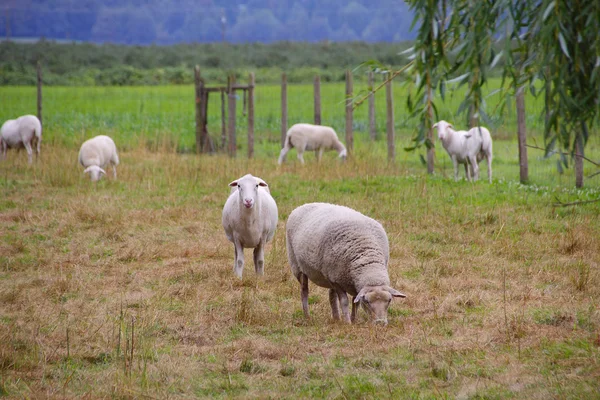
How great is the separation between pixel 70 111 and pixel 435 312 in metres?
28.9

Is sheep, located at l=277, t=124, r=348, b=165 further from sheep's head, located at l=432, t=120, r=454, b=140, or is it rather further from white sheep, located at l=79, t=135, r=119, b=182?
white sheep, located at l=79, t=135, r=119, b=182

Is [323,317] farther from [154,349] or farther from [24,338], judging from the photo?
[24,338]

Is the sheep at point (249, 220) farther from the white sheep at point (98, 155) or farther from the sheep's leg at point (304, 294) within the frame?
the white sheep at point (98, 155)

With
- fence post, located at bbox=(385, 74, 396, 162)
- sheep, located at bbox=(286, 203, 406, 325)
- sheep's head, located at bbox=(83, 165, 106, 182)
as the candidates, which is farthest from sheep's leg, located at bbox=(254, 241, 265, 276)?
fence post, located at bbox=(385, 74, 396, 162)

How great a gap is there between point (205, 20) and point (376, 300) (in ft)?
513

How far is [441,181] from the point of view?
48.0ft

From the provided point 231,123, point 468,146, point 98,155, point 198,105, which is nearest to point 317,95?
Answer: point 231,123

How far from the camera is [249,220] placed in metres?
8.83

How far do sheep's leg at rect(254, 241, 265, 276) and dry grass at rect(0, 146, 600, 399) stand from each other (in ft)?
0.82

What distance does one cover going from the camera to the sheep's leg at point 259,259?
9039mm

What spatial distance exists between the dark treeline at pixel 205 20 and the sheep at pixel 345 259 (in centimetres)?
12788

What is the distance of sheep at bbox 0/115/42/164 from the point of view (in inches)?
756

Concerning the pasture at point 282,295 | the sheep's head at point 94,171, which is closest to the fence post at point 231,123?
the pasture at point 282,295

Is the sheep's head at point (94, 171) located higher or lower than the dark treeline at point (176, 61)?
lower
